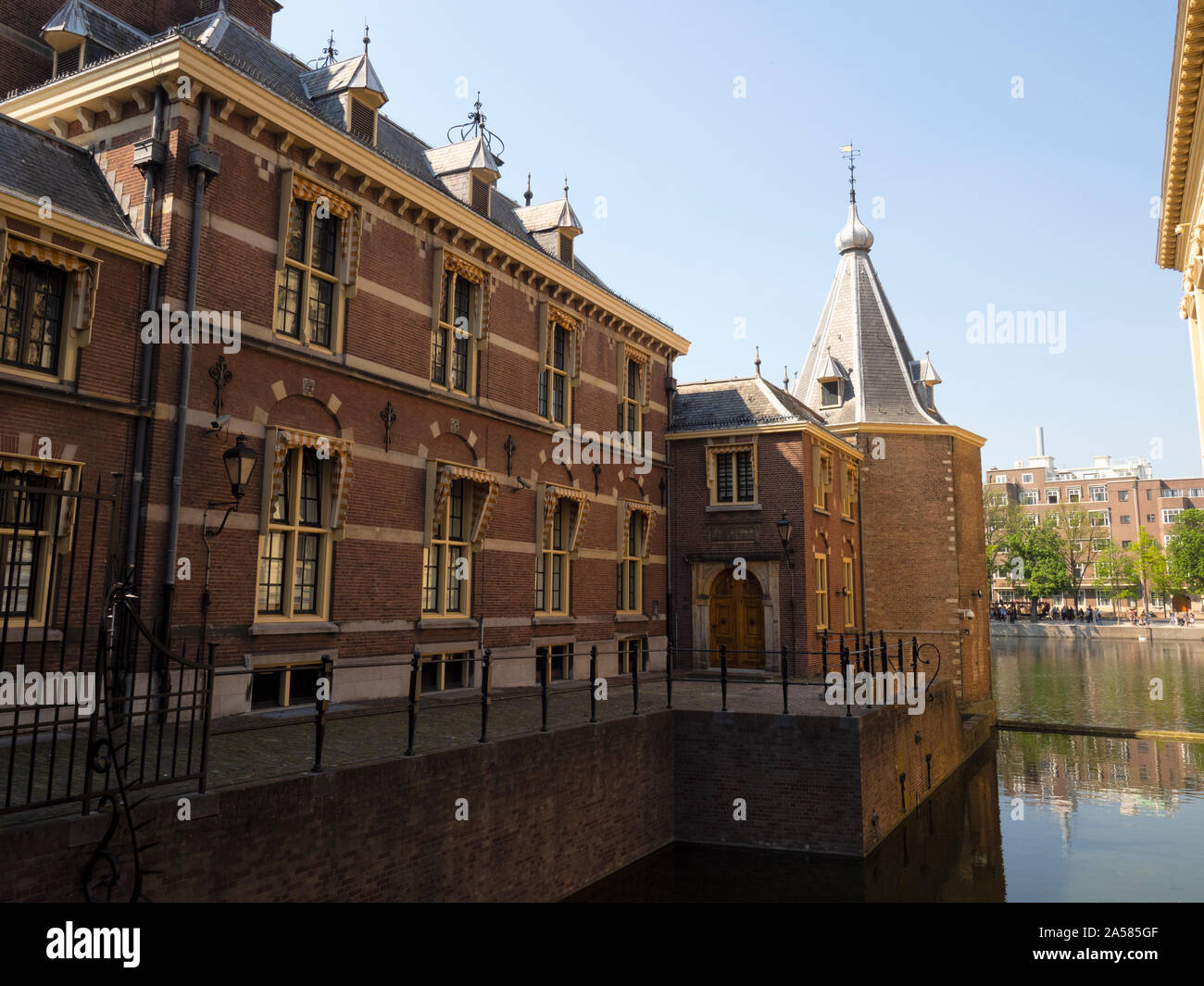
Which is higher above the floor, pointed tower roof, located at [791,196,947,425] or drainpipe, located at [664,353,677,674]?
pointed tower roof, located at [791,196,947,425]

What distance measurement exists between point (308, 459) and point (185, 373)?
242 cm

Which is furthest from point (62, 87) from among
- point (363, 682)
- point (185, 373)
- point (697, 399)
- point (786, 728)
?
point (697, 399)

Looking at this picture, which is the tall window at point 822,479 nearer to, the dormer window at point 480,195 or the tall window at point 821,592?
the tall window at point 821,592

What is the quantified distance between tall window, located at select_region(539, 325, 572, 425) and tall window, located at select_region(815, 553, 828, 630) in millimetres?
8472

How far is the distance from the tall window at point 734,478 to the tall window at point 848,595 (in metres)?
4.84

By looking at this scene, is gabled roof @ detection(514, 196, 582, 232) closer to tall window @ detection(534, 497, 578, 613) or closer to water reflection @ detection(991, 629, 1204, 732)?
tall window @ detection(534, 497, 578, 613)

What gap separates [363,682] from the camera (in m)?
13.1

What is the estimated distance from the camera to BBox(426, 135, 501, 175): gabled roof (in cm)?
1652

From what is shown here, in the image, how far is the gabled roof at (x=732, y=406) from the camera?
73.4ft

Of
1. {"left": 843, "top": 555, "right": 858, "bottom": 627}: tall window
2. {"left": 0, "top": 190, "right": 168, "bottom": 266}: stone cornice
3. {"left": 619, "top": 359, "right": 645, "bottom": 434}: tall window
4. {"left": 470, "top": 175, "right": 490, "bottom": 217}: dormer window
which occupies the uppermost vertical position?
{"left": 470, "top": 175, "right": 490, "bottom": 217}: dormer window

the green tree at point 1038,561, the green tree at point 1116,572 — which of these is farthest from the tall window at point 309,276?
the green tree at point 1116,572

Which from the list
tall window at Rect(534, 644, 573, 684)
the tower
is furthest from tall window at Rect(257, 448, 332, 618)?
the tower

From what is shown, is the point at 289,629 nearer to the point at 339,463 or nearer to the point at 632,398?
the point at 339,463

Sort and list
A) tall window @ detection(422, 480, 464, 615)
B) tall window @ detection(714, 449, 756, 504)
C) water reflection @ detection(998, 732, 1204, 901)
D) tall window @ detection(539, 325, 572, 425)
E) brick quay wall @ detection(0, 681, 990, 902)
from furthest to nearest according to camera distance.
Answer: tall window @ detection(714, 449, 756, 504), tall window @ detection(539, 325, 572, 425), tall window @ detection(422, 480, 464, 615), water reflection @ detection(998, 732, 1204, 901), brick quay wall @ detection(0, 681, 990, 902)
